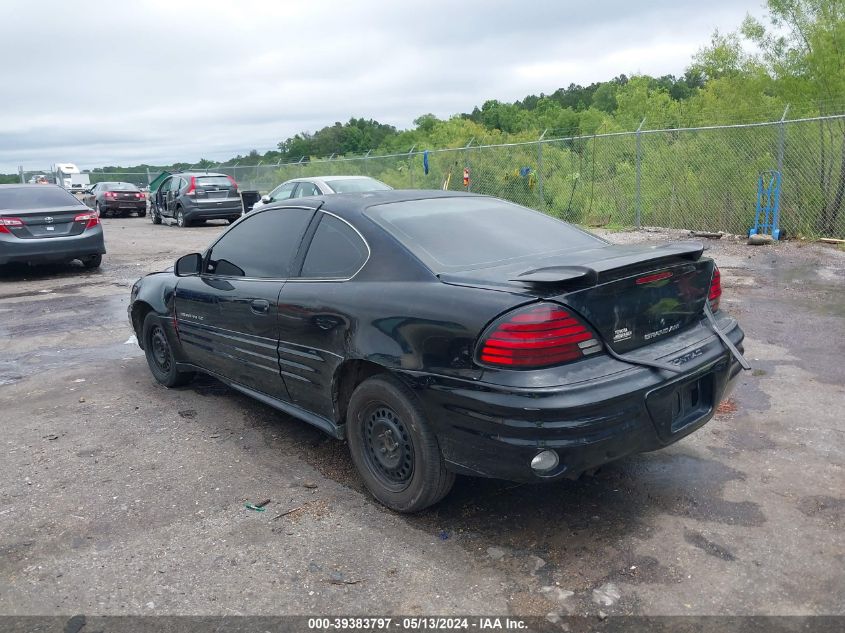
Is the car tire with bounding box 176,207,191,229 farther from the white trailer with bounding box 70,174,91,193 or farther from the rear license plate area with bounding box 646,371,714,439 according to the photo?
the white trailer with bounding box 70,174,91,193

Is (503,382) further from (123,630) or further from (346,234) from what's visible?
(123,630)

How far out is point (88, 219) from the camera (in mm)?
12203

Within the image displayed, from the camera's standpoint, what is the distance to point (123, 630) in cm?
280

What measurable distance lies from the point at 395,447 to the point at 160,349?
3.06 m

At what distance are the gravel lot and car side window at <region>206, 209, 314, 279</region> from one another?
1086mm

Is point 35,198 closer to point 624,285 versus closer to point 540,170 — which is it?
point 540,170

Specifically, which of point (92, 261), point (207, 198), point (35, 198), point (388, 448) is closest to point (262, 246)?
point (388, 448)

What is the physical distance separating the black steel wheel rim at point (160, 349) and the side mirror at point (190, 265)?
698 millimetres

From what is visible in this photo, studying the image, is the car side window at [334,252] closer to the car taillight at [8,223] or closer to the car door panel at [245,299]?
the car door panel at [245,299]

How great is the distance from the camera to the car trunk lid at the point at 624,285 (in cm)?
310

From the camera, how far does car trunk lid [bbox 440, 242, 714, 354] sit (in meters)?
3.10

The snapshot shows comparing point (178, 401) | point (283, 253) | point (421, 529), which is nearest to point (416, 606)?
point (421, 529)

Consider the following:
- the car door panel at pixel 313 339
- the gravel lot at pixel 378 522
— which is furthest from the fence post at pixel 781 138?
the car door panel at pixel 313 339

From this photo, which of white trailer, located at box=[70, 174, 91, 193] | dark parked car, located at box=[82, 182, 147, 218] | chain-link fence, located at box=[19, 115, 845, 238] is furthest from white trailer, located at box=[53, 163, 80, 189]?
A: chain-link fence, located at box=[19, 115, 845, 238]
